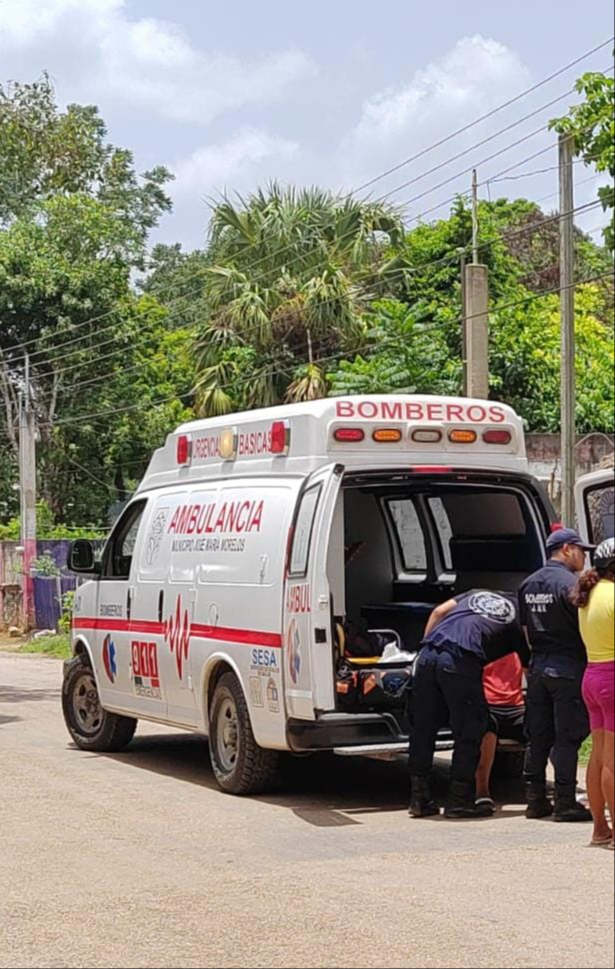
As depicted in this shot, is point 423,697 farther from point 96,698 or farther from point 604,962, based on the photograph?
point 604,962

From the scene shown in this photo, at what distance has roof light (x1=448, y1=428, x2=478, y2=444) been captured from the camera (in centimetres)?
1048

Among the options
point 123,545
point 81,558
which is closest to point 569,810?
point 123,545

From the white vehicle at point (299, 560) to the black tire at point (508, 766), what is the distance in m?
1.06

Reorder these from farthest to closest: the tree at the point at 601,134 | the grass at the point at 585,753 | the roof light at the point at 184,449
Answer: the roof light at the point at 184,449 → the grass at the point at 585,753 → the tree at the point at 601,134

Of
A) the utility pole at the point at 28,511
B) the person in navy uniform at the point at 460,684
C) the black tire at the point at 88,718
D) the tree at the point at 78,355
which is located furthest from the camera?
the tree at the point at 78,355

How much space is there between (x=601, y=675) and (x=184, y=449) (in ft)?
25.0

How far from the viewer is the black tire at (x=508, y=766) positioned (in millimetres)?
11312

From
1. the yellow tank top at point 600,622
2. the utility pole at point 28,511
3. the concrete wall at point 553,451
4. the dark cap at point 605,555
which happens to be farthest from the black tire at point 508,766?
the utility pole at point 28,511

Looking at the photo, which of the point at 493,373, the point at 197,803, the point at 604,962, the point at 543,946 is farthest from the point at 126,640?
the point at 493,373

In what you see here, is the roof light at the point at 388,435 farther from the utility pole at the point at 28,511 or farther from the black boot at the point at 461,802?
the utility pole at the point at 28,511

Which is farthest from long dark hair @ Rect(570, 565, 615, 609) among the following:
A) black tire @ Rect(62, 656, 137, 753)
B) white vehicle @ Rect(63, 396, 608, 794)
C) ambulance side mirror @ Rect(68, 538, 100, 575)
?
black tire @ Rect(62, 656, 137, 753)

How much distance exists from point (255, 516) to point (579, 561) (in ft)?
9.68

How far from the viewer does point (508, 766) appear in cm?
1141

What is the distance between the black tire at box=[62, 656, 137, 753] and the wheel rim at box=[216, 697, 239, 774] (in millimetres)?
2447
